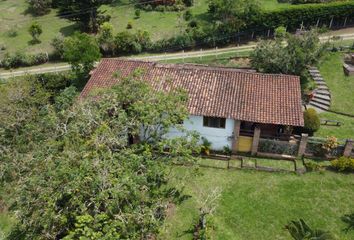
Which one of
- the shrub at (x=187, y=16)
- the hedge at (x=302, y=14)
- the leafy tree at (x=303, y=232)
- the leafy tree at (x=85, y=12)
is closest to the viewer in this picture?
the leafy tree at (x=303, y=232)

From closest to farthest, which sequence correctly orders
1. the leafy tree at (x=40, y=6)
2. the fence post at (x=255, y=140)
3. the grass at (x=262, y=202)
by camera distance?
the grass at (x=262, y=202), the fence post at (x=255, y=140), the leafy tree at (x=40, y=6)

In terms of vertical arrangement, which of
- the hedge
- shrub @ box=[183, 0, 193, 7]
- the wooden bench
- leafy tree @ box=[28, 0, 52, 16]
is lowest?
the wooden bench

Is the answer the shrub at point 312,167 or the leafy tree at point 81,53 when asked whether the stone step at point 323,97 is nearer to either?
the shrub at point 312,167

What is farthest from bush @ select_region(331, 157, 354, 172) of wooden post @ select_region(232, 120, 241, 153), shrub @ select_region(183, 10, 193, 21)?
shrub @ select_region(183, 10, 193, 21)

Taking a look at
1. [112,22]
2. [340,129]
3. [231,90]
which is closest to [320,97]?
[340,129]

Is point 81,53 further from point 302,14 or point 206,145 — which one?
point 302,14

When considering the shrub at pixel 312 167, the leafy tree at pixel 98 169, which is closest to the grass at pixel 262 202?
the shrub at pixel 312 167

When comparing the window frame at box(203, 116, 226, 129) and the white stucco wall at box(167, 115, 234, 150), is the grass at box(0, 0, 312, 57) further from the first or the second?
the window frame at box(203, 116, 226, 129)
